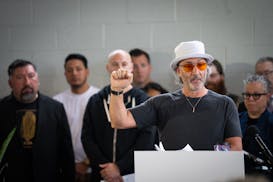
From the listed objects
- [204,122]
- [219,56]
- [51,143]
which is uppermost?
[219,56]

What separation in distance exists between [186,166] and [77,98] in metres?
2.48

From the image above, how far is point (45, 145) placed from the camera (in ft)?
12.1

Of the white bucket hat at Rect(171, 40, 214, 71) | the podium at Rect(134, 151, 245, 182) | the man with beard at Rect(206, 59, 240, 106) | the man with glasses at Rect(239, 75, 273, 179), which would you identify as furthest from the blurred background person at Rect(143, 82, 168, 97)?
the podium at Rect(134, 151, 245, 182)

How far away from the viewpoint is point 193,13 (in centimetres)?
443

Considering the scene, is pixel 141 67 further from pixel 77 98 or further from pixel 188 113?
pixel 188 113

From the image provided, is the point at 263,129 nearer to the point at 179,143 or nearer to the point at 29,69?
the point at 179,143

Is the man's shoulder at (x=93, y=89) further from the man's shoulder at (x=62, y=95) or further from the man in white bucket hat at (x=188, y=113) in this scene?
the man in white bucket hat at (x=188, y=113)

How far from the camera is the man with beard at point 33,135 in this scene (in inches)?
143

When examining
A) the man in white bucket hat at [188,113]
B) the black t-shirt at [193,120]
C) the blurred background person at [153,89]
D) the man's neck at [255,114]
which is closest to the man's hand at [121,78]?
the man in white bucket hat at [188,113]

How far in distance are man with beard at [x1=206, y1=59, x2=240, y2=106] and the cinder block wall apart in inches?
11.9

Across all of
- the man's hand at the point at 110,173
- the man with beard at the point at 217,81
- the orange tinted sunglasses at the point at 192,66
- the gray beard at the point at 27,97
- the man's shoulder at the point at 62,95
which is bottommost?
the man's hand at the point at 110,173

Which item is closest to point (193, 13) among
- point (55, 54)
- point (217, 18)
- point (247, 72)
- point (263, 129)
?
point (217, 18)

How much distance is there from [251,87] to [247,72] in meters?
1.06

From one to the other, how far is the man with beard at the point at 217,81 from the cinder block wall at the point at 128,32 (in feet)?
0.99
